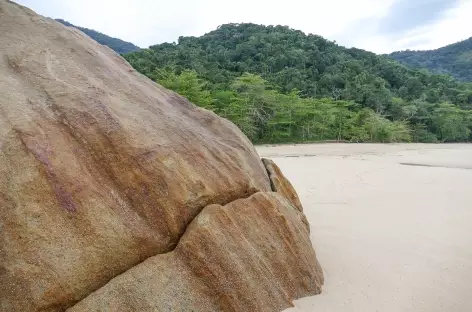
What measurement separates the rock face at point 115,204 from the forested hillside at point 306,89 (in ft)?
70.8

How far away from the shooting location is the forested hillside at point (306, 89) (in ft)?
95.5

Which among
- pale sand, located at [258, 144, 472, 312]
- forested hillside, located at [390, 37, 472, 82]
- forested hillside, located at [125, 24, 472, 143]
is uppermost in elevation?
forested hillside, located at [390, 37, 472, 82]

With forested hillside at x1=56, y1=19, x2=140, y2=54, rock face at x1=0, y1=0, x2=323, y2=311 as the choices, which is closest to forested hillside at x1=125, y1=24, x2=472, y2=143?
rock face at x1=0, y1=0, x2=323, y2=311

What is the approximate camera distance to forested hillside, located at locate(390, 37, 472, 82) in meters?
105

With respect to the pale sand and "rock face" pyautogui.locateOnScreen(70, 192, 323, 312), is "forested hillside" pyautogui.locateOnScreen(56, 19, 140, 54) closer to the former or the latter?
the pale sand

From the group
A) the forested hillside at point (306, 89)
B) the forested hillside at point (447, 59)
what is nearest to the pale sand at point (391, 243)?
the forested hillside at point (306, 89)

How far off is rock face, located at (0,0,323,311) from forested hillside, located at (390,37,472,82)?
112632mm

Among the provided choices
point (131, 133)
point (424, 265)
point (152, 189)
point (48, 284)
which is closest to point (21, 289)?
point (48, 284)

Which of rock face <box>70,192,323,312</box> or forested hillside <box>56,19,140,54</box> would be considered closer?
rock face <box>70,192,323,312</box>

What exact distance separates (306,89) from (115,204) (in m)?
41.8

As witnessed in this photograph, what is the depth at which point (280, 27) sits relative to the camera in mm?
73250

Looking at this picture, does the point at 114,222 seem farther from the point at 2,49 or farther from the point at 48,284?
the point at 2,49

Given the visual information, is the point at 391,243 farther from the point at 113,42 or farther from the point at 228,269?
the point at 113,42

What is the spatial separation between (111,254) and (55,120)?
1.32 m
